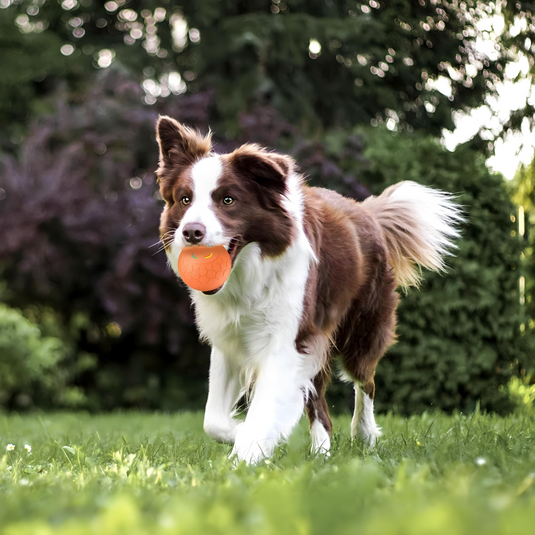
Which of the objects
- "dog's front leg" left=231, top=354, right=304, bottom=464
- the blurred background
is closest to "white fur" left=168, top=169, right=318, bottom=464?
"dog's front leg" left=231, top=354, right=304, bottom=464

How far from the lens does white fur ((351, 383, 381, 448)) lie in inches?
164

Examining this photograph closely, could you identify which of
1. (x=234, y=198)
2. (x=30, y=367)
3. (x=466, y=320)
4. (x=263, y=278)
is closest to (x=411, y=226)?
(x=263, y=278)

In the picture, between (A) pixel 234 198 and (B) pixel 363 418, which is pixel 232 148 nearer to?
(B) pixel 363 418

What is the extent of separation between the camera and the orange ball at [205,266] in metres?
3.27

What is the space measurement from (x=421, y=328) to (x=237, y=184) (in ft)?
12.6

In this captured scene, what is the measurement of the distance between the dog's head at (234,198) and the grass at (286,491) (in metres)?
1.07

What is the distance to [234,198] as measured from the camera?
11.1ft

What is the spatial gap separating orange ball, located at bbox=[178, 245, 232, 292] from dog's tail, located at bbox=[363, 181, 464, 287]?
5.08 ft

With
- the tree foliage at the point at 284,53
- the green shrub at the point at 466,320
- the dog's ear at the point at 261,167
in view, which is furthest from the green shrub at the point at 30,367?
the dog's ear at the point at 261,167

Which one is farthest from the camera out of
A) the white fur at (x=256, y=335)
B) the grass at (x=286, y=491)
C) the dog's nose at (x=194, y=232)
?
the white fur at (x=256, y=335)

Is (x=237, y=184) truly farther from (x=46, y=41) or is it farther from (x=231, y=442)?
(x=46, y=41)

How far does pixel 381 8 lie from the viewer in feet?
17.7

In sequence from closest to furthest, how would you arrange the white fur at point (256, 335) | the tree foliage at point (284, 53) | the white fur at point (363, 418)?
the white fur at point (256, 335) < the white fur at point (363, 418) < the tree foliage at point (284, 53)

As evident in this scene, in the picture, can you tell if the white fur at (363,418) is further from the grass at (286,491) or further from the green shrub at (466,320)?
Result: the green shrub at (466,320)
